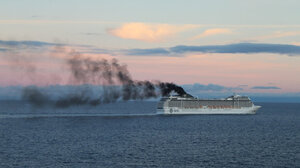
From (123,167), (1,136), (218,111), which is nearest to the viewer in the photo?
(123,167)

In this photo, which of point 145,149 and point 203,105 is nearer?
point 145,149

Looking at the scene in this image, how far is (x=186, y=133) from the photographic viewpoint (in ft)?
327

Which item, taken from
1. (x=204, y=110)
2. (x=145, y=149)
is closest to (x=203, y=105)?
(x=204, y=110)

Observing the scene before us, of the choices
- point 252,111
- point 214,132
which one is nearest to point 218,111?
point 252,111

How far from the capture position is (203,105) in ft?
586

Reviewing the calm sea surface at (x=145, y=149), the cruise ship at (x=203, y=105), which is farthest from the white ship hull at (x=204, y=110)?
the calm sea surface at (x=145, y=149)

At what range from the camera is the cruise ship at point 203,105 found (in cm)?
16962

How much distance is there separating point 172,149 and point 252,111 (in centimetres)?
12985

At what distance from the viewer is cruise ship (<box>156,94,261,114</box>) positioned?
170 metres

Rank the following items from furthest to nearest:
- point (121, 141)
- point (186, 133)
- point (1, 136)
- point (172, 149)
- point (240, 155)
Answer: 1. point (186, 133)
2. point (1, 136)
3. point (121, 141)
4. point (172, 149)
5. point (240, 155)

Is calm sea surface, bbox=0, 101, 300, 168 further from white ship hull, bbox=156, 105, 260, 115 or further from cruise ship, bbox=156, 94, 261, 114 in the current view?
cruise ship, bbox=156, 94, 261, 114

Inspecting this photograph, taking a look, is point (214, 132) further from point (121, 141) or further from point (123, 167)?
point (123, 167)

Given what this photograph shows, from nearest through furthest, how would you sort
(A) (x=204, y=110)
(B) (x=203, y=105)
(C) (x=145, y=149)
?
(C) (x=145, y=149) < (B) (x=203, y=105) < (A) (x=204, y=110)

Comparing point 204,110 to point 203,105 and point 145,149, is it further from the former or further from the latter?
point 145,149
